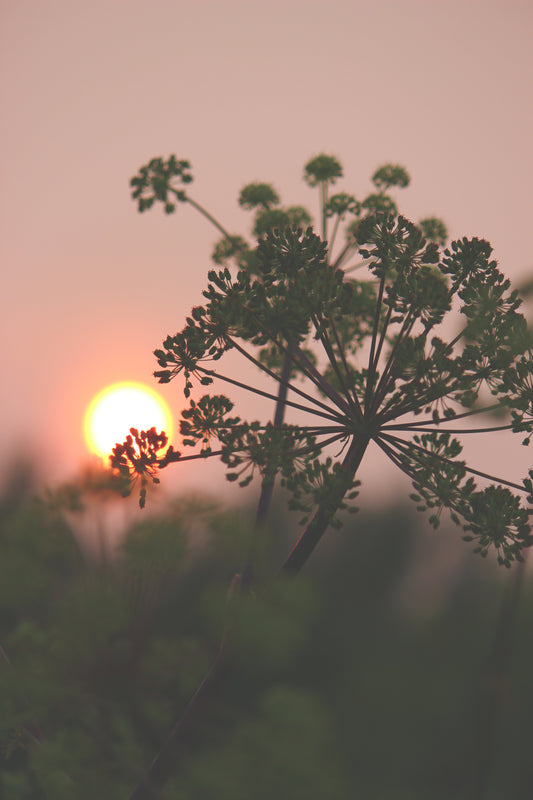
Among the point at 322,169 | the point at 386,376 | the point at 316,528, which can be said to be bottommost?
→ the point at 316,528

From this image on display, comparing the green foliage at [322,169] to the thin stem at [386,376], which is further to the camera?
the green foliage at [322,169]

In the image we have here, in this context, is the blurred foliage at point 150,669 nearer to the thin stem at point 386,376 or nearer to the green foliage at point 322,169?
the thin stem at point 386,376

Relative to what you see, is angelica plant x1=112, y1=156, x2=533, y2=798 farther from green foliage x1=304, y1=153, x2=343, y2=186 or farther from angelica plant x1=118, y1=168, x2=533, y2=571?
green foliage x1=304, y1=153, x2=343, y2=186

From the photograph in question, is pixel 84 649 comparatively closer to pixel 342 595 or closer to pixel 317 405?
pixel 317 405

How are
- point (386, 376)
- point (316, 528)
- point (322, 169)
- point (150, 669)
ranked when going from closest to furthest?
1. point (316, 528)
2. point (386, 376)
3. point (150, 669)
4. point (322, 169)

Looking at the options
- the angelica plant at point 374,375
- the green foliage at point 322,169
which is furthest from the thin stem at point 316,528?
the green foliage at point 322,169

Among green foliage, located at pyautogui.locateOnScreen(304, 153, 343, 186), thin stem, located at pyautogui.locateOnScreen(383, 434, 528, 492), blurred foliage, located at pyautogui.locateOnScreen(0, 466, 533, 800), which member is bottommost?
blurred foliage, located at pyautogui.locateOnScreen(0, 466, 533, 800)

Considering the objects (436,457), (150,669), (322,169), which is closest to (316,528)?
(436,457)

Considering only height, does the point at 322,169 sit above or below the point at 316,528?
above

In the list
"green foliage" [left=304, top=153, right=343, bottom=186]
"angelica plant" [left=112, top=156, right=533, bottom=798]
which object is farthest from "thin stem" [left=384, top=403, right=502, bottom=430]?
"green foliage" [left=304, top=153, right=343, bottom=186]

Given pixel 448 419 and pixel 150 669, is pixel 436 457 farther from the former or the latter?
pixel 150 669

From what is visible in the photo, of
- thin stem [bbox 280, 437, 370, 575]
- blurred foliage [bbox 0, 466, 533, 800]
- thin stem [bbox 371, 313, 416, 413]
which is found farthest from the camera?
thin stem [bbox 371, 313, 416, 413]

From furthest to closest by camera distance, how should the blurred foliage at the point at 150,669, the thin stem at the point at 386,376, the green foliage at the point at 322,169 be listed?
the green foliage at the point at 322,169
the thin stem at the point at 386,376
the blurred foliage at the point at 150,669

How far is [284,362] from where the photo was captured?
3.98 metres
